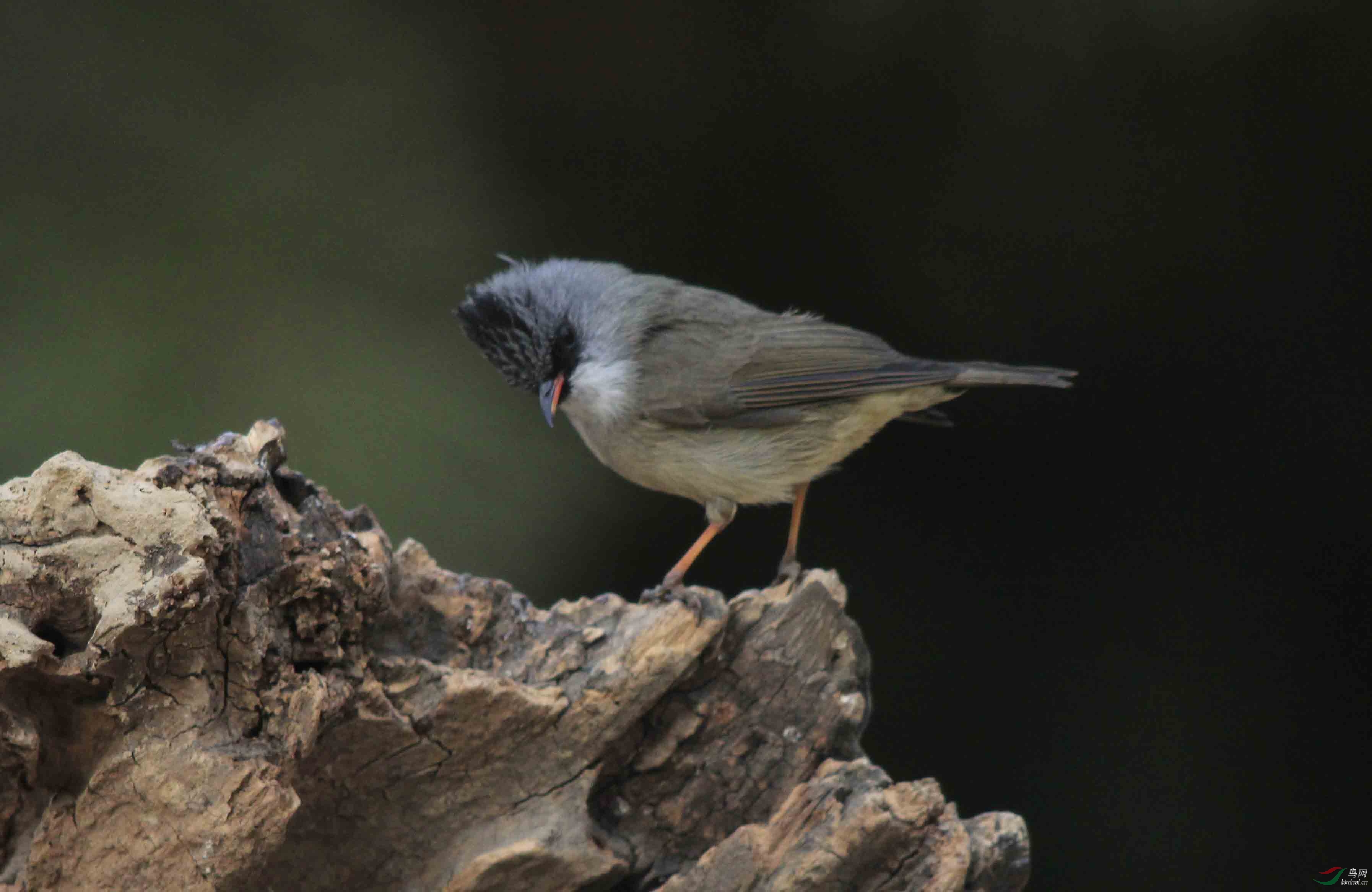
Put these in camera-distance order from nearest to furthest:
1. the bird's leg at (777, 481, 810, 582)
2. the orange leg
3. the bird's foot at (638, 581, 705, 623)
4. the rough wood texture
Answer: the rough wood texture → the bird's foot at (638, 581, 705, 623) → the orange leg → the bird's leg at (777, 481, 810, 582)

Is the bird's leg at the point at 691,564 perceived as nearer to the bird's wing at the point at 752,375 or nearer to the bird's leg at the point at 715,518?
the bird's leg at the point at 715,518

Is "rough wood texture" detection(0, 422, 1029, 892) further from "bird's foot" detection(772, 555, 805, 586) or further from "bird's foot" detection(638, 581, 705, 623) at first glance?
"bird's foot" detection(772, 555, 805, 586)

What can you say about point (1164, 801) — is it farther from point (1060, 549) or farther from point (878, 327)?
point (878, 327)

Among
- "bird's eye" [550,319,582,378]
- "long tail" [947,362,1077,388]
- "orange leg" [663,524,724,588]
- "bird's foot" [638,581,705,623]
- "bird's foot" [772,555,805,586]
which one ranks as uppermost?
"bird's eye" [550,319,582,378]

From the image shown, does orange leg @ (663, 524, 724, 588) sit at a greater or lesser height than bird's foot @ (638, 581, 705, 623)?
greater

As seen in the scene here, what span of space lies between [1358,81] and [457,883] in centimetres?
382

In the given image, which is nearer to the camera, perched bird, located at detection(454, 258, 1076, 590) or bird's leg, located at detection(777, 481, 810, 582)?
bird's leg, located at detection(777, 481, 810, 582)

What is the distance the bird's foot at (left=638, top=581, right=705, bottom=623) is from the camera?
314 cm

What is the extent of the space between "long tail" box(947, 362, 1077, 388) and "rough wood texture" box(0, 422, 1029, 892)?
3.18ft

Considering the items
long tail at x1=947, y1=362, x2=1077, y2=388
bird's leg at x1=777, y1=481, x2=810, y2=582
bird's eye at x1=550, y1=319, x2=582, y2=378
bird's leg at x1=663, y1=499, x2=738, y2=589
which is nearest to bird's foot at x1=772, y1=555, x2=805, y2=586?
bird's leg at x1=777, y1=481, x2=810, y2=582

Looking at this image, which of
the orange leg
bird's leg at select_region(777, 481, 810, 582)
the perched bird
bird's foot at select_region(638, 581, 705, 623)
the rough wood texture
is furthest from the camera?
the perched bird

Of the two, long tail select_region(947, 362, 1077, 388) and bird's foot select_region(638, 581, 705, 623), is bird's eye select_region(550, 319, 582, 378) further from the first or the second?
long tail select_region(947, 362, 1077, 388)

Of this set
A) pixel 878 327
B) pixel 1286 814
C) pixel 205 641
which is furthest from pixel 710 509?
pixel 1286 814

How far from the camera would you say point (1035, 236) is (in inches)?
194
